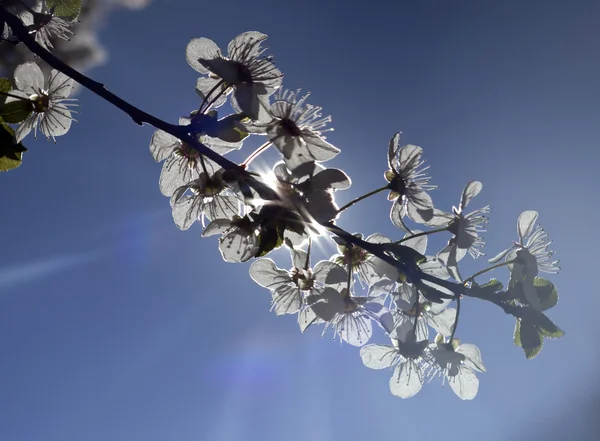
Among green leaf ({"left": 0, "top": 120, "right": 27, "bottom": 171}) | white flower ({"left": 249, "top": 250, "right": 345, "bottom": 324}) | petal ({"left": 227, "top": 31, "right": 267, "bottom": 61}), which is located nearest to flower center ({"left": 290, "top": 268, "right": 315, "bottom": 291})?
white flower ({"left": 249, "top": 250, "right": 345, "bottom": 324})

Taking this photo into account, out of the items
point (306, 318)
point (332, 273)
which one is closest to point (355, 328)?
point (306, 318)

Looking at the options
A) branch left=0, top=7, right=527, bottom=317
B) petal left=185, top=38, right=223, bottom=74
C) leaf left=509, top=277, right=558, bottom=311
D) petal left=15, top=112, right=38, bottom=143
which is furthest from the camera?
petal left=15, top=112, right=38, bottom=143

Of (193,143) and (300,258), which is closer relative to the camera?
(193,143)

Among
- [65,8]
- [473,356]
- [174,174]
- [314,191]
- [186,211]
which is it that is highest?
[65,8]

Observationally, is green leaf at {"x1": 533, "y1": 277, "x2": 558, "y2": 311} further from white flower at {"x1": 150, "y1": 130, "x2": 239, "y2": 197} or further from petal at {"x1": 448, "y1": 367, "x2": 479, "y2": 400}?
white flower at {"x1": 150, "y1": 130, "x2": 239, "y2": 197}

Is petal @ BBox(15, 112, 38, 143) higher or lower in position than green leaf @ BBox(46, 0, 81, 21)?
lower

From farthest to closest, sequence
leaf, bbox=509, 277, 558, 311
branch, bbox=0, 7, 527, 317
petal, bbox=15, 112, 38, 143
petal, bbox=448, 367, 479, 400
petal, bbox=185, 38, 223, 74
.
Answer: petal, bbox=448, 367, 479, 400 < petal, bbox=15, 112, 38, 143 < petal, bbox=185, 38, 223, 74 < leaf, bbox=509, 277, 558, 311 < branch, bbox=0, 7, 527, 317

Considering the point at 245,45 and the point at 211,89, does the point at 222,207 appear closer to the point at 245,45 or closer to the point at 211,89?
the point at 211,89
